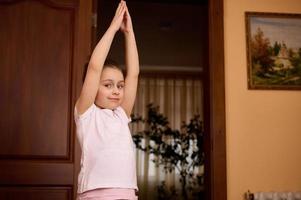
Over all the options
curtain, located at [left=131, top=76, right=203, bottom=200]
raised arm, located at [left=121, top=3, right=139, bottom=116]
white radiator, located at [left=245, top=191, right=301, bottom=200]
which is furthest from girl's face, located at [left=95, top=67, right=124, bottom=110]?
curtain, located at [left=131, top=76, right=203, bottom=200]

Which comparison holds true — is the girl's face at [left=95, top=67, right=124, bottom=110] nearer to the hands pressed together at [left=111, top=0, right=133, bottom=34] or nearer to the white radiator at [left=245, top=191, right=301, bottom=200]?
the hands pressed together at [left=111, top=0, right=133, bottom=34]

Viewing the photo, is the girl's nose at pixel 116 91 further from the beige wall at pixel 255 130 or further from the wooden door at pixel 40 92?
the beige wall at pixel 255 130

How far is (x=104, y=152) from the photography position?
1.30 meters

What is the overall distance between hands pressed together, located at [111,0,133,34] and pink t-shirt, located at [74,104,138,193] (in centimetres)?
27

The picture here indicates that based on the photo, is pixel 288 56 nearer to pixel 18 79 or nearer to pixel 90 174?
pixel 18 79

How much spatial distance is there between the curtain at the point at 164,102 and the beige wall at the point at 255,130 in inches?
146

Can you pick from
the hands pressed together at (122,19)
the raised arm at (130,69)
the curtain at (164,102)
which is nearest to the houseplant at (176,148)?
the curtain at (164,102)

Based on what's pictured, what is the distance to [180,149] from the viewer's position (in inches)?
212

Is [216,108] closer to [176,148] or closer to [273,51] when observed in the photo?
[273,51]

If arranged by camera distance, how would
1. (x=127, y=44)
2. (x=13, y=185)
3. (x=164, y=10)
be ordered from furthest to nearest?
(x=164, y=10) < (x=13, y=185) < (x=127, y=44)

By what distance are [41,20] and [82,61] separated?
35cm

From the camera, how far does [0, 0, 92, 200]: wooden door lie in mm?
2422

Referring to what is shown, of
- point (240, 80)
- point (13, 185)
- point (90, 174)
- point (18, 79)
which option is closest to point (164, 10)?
point (240, 80)

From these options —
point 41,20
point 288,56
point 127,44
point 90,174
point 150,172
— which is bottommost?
point 150,172
